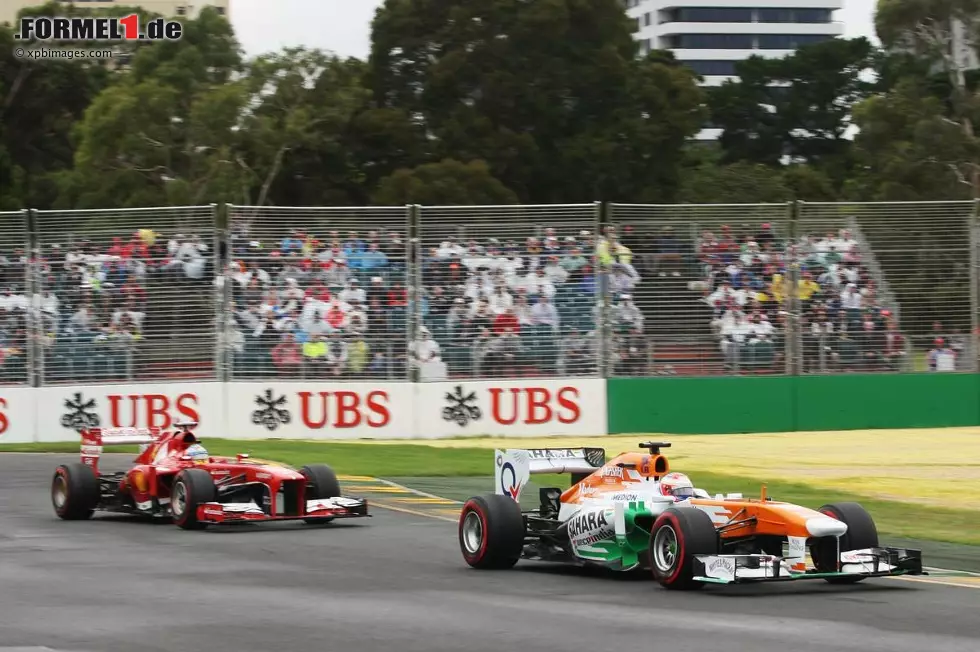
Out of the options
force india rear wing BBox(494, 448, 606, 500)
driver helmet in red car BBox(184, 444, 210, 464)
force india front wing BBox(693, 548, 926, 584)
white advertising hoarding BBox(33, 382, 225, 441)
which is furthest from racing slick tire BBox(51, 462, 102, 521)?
white advertising hoarding BBox(33, 382, 225, 441)

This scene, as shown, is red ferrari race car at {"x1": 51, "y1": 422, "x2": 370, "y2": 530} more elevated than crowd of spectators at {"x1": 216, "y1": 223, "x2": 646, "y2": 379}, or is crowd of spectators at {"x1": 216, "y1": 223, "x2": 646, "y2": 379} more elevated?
crowd of spectators at {"x1": 216, "y1": 223, "x2": 646, "y2": 379}

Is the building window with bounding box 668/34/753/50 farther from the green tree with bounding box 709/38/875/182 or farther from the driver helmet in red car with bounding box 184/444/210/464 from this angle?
the driver helmet in red car with bounding box 184/444/210/464

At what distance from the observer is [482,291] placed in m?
27.0

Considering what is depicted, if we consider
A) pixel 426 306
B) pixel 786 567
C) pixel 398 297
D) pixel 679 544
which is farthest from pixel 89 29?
pixel 786 567

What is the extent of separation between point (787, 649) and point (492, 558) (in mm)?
3892

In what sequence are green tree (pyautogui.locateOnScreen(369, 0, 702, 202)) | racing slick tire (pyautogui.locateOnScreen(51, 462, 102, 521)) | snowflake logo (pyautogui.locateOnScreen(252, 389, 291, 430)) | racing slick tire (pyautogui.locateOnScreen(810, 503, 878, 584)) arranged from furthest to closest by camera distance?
green tree (pyautogui.locateOnScreen(369, 0, 702, 202))
snowflake logo (pyautogui.locateOnScreen(252, 389, 291, 430))
racing slick tire (pyautogui.locateOnScreen(51, 462, 102, 521))
racing slick tire (pyautogui.locateOnScreen(810, 503, 878, 584))

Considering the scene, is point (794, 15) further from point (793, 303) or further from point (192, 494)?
point (192, 494)

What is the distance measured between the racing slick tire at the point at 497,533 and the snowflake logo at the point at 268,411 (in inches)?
591

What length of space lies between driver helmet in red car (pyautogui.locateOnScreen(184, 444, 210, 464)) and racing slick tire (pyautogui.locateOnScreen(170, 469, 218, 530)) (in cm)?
48

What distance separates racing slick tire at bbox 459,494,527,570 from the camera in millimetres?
11445

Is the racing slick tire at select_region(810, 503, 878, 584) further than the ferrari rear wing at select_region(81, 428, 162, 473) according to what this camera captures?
No

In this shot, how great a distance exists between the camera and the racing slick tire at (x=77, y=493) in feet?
50.7

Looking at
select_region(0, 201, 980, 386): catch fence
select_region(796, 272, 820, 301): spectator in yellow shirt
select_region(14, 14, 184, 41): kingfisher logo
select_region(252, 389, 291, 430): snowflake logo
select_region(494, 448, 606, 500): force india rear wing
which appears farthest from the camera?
select_region(14, 14, 184, 41): kingfisher logo

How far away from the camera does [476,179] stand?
49562 millimetres
